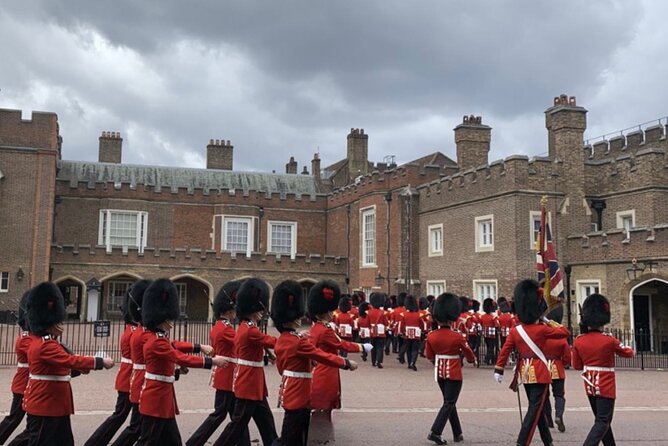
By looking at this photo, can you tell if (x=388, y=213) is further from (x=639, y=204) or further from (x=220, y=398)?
(x=220, y=398)

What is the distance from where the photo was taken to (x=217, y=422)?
7.18 m

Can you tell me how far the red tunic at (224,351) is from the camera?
25.0 feet

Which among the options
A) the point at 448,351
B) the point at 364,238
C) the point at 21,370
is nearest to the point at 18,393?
the point at 21,370

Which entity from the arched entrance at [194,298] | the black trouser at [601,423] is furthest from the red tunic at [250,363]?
the arched entrance at [194,298]

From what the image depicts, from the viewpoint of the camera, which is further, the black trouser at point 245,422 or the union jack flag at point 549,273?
the union jack flag at point 549,273

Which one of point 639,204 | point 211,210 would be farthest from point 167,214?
point 639,204

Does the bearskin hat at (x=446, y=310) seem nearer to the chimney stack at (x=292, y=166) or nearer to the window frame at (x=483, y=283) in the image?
the window frame at (x=483, y=283)

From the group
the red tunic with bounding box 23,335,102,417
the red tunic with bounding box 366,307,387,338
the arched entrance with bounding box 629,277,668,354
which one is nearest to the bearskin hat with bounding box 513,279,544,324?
the red tunic with bounding box 23,335,102,417

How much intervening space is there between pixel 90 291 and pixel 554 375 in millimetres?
24538

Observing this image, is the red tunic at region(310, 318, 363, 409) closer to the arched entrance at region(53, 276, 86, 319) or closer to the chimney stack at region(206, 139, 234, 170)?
the arched entrance at region(53, 276, 86, 319)

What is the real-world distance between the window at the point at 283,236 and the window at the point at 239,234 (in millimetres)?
1136

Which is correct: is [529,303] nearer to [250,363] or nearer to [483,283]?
[250,363]

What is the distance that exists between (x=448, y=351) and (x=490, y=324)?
8010mm

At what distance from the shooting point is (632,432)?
870 centimetres
